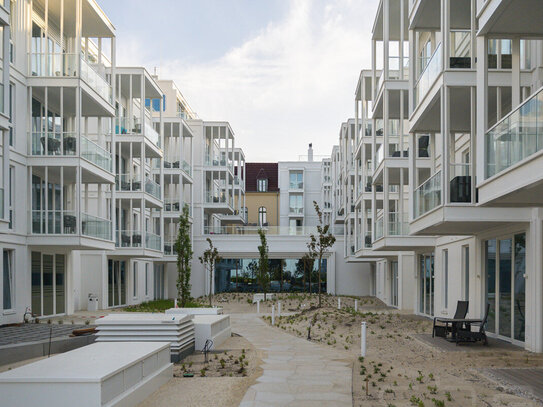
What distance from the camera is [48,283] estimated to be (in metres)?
24.6

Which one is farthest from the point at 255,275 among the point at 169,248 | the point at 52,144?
the point at 52,144

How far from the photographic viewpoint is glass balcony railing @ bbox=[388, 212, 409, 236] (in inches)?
957

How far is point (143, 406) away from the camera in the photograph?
8.97 m

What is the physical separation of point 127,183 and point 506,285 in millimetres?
21341

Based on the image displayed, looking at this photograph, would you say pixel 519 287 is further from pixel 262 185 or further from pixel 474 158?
pixel 262 185

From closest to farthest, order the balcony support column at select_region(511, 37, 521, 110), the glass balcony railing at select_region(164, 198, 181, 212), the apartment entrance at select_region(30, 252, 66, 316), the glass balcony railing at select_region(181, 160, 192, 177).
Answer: the balcony support column at select_region(511, 37, 521, 110) → the apartment entrance at select_region(30, 252, 66, 316) → the glass balcony railing at select_region(181, 160, 192, 177) → the glass balcony railing at select_region(164, 198, 181, 212)

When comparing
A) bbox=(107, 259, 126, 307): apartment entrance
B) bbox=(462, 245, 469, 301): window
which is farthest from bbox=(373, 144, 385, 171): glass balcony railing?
bbox=(107, 259, 126, 307): apartment entrance

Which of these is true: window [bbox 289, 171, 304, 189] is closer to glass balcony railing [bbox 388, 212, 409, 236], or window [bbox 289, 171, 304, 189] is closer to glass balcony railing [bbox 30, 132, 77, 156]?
glass balcony railing [bbox 388, 212, 409, 236]

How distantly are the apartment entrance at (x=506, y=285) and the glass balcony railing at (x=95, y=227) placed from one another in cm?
1376

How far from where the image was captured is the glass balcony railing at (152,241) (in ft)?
109

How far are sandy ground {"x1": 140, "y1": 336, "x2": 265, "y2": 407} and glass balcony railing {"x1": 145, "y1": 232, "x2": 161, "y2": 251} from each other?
19.2 meters

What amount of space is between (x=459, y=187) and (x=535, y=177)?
5.37m

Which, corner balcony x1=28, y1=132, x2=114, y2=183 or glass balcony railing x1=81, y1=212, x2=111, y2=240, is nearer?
corner balcony x1=28, y1=132, x2=114, y2=183

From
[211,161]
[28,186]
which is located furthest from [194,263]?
[28,186]
